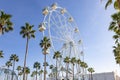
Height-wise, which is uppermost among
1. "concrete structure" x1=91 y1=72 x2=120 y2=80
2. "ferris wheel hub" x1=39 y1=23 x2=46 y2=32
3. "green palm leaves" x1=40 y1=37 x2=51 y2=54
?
"ferris wheel hub" x1=39 y1=23 x2=46 y2=32

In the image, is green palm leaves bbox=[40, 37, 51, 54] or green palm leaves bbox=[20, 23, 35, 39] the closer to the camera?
green palm leaves bbox=[20, 23, 35, 39]

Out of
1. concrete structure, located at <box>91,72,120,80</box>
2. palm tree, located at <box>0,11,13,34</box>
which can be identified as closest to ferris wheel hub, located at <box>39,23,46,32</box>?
palm tree, located at <box>0,11,13,34</box>

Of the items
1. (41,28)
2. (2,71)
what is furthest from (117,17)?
(2,71)

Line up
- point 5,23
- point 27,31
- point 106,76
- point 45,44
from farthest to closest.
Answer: point 106,76
point 45,44
point 27,31
point 5,23

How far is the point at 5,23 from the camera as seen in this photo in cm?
3819

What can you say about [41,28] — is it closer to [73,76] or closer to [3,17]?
[3,17]

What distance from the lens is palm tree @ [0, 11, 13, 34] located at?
3748cm

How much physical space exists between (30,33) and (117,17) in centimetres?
2628

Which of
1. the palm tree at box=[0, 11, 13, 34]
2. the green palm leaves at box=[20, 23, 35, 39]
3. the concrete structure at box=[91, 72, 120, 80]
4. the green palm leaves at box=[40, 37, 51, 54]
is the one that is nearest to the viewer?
the palm tree at box=[0, 11, 13, 34]

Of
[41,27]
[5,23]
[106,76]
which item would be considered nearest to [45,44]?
[41,27]

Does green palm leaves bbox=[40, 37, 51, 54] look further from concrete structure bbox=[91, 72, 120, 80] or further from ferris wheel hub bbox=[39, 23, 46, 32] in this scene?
concrete structure bbox=[91, 72, 120, 80]

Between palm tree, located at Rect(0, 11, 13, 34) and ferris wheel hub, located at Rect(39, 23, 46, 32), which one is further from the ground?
ferris wheel hub, located at Rect(39, 23, 46, 32)

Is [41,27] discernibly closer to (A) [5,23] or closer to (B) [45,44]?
(B) [45,44]

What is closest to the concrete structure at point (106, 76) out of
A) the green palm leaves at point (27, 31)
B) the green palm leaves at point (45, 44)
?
the green palm leaves at point (45, 44)
